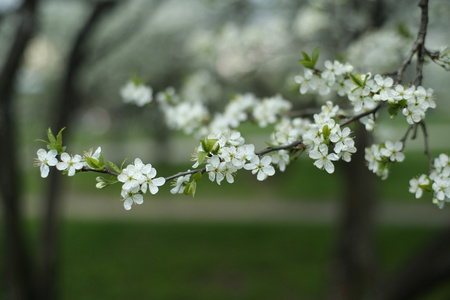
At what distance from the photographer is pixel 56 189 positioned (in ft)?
17.4

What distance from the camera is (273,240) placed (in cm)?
902

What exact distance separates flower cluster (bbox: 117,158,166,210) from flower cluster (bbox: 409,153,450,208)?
3.36 feet

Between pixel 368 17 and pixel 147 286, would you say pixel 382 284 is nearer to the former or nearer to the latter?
pixel 368 17

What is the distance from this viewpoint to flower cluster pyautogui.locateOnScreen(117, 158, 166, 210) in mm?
1687

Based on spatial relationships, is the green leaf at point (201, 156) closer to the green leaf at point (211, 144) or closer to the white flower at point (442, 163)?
the green leaf at point (211, 144)

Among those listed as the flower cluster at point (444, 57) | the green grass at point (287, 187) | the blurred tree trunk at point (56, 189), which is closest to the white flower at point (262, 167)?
the flower cluster at point (444, 57)

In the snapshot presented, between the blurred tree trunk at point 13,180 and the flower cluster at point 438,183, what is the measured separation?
3.72 metres

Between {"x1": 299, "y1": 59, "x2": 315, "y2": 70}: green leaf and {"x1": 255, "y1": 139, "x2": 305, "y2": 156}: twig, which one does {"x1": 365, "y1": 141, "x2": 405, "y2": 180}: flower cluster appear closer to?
{"x1": 255, "y1": 139, "x2": 305, "y2": 156}: twig

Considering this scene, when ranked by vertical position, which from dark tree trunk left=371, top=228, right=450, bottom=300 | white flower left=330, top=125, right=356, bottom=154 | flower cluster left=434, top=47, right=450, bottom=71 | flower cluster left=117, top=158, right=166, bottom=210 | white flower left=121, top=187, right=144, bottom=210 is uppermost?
flower cluster left=434, top=47, right=450, bottom=71

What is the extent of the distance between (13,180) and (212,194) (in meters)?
9.61

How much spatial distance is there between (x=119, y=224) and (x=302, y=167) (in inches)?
393

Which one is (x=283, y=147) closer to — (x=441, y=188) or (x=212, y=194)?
(x=441, y=188)

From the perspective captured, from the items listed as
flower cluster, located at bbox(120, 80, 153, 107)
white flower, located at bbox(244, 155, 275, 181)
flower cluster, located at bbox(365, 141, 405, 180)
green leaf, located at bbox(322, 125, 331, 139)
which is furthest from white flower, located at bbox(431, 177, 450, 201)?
flower cluster, located at bbox(120, 80, 153, 107)

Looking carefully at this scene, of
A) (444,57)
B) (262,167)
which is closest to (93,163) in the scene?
(262,167)
